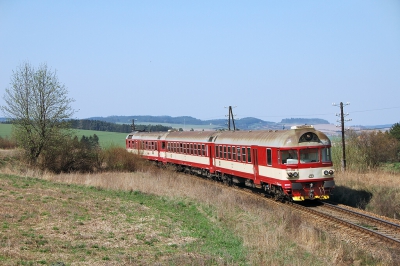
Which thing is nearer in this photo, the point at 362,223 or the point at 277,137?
the point at 362,223

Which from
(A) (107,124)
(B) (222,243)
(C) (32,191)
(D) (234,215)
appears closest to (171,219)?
(D) (234,215)

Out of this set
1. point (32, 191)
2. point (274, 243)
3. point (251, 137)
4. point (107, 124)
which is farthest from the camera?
point (107, 124)

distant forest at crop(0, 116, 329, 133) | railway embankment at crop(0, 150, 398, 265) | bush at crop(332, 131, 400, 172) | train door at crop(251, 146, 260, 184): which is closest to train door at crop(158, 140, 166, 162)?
distant forest at crop(0, 116, 329, 133)

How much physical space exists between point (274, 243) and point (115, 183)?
47.3 feet

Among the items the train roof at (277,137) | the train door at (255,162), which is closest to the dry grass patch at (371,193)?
the train roof at (277,137)

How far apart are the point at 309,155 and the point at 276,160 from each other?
1470 mm

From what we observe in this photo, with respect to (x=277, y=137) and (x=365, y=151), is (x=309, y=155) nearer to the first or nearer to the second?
(x=277, y=137)

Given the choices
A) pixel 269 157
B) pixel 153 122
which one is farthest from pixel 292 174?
pixel 153 122

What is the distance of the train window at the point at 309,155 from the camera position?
2000cm

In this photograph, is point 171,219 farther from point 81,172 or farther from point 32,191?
point 81,172

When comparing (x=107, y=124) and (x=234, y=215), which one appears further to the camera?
(x=107, y=124)

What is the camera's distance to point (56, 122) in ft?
112

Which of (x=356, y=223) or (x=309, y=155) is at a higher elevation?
(x=309, y=155)

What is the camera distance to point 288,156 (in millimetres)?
19984
